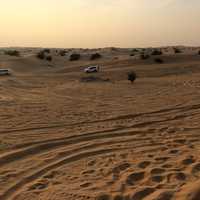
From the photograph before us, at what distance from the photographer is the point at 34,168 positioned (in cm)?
646

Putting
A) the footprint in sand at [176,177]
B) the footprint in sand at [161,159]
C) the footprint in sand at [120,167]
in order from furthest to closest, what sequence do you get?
1. the footprint in sand at [161,159]
2. the footprint in sand at [120,167]
3. the footprint in sand at [176,177]

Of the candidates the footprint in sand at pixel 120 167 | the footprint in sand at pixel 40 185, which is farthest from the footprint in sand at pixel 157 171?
the footprint in sand at pixel 40 185

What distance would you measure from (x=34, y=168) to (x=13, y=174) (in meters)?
0.42

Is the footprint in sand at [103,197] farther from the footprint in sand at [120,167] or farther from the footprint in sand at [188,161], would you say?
the footprint in sand at [188,161]

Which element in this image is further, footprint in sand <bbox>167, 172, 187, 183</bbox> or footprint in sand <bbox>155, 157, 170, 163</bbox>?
footprint in sand <bbox>155, 157, 170, 163</bbox>

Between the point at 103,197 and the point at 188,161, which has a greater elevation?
the point at 188,161

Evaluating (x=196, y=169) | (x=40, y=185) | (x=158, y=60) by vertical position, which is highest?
(x=158, y=60)

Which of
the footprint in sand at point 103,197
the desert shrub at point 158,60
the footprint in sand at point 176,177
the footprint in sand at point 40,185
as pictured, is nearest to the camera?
the footprint in sand at point 103,197

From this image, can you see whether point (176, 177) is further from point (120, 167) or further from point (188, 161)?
point (120, 167)

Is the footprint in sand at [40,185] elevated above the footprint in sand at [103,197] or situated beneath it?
situated beneath

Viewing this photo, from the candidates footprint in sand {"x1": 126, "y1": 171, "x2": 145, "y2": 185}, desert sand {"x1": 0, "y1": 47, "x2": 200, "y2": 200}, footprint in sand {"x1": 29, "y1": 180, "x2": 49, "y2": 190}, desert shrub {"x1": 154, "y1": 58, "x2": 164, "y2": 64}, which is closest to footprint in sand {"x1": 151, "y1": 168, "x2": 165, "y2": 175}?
desert sand {"x1": 0, "y1": 47, "x2": 200, "y2": 200}

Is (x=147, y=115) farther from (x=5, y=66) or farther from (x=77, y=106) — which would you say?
(x=5, y=66)

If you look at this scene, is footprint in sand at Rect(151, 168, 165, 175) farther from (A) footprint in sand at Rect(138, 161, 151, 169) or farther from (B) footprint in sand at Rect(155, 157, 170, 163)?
(B) footprint in sand at Rect(155, 157, 170, 163)

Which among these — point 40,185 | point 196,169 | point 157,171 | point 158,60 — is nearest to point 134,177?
point 157,171
